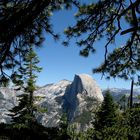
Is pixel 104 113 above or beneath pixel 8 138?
above

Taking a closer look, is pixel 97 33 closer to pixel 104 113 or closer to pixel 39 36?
pixel 39 36

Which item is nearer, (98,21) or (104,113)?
(98,21)

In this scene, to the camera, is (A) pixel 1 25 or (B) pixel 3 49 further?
(B) pixel 3 49

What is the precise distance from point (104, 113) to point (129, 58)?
28.6 meters

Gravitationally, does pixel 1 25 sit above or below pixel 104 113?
below

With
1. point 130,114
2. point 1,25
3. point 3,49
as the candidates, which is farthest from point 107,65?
point 1,25

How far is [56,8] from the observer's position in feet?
32.9

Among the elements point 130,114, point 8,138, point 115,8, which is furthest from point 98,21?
point 8,138

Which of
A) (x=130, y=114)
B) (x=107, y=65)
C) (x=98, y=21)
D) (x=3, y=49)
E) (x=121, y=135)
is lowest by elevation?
(x=121, y=135)

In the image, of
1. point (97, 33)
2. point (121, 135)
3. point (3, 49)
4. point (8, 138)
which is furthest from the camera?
point (8, 138)

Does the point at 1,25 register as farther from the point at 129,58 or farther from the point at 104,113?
the point at 104,113

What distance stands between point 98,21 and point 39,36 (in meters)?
2.03

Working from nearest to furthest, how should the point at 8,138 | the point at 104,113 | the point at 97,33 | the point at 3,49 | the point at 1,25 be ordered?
1. the point at 1,25
2. the point at 3,49
3. the point at 97,33
4. the point at 8,138
5. the point at 104,113

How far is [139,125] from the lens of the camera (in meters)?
11.0
